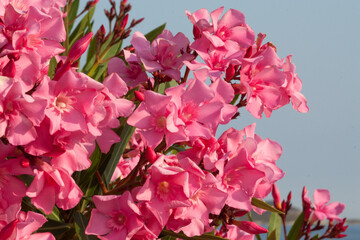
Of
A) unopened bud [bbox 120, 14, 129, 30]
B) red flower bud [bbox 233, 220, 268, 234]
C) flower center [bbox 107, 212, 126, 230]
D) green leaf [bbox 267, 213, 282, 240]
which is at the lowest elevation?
green leaf [bbox 267, 213, 282, 240]

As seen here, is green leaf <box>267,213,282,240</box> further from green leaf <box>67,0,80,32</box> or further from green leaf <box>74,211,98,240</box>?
green leaf <box>67,0,80,32</box>

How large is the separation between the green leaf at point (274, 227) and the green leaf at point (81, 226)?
998mm

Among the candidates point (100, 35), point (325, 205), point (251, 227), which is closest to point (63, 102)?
point (251, 227)

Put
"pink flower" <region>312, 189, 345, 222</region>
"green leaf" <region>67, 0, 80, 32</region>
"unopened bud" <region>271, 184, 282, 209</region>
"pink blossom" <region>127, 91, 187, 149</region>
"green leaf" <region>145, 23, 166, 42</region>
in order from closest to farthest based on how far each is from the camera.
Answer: "pink blossom" <region>127, 91, 187, 149</region>
"green leaf" <region>145, 23, 166, 42</region>
"unopened bud" <region>271, 184, 282, 209</region>
"green leaf" <region>67, 0, 80, 32</region>
"pink flower" <region>312, 189, 345, 222</region>

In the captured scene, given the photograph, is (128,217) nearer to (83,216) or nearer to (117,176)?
(83,216)

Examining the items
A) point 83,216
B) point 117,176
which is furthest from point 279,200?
point 83,216

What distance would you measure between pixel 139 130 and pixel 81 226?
0.84 ft

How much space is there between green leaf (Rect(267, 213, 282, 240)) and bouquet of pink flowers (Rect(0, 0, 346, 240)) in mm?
767

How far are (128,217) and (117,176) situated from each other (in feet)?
2.03

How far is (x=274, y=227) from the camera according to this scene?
2002 millimetres

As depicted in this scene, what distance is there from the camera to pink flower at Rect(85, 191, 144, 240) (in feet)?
3.44

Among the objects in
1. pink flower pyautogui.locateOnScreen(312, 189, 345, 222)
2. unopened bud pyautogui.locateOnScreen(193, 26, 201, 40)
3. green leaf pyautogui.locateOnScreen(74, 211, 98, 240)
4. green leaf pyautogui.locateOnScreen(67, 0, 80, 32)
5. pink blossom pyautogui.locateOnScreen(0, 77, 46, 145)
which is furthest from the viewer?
pink flower pyautogui.locateOnScreen(312, 189, 345, 222)

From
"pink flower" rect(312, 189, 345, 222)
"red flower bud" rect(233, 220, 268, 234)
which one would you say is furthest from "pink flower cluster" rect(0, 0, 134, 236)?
"pink flower" rect(312, 189, 345, 222)

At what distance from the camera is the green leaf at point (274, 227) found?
6.53 ft
